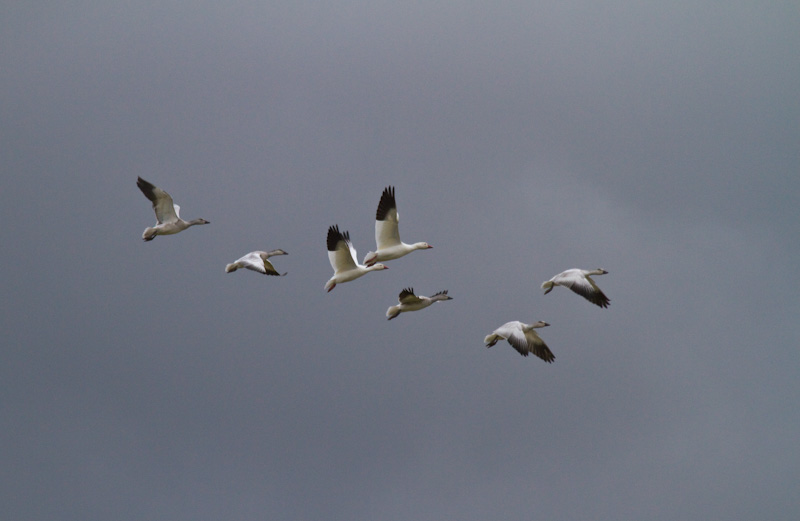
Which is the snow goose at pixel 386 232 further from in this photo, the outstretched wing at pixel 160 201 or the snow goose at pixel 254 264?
the outstretched wing at pixel 160 201

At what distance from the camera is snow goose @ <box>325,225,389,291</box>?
881 inches

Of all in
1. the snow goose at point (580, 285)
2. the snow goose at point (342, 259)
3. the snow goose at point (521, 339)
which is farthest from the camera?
the snow goose at point (342, 259)

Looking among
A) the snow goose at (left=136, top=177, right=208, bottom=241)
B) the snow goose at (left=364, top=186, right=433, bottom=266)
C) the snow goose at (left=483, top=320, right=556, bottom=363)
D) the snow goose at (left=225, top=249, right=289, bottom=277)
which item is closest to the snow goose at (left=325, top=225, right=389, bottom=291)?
the snow goose at (left=364, top=186, right=433, bottom=266)

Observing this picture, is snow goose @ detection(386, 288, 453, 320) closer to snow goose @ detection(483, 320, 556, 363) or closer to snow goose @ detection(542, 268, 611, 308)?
snow goose @ detection(483, 320, 556, 363)

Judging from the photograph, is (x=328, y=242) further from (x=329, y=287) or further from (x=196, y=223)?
(x=196, y=223)

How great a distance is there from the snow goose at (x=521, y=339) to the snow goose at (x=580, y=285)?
3.03 ft

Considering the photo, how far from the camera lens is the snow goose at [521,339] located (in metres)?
21.4

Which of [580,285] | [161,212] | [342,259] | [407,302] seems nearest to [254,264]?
[342,259]

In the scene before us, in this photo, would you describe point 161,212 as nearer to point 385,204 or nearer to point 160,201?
point 160,201

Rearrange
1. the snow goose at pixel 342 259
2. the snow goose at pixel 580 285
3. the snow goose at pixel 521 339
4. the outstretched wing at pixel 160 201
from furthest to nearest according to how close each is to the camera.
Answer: the outstretched wing at pixel 160 201, the snow goose at pixel 342 259, the snow goose at pixel 580 285, the snow goose at pixel 521 339

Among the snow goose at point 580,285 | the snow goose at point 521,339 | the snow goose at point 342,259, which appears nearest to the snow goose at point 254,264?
the snow goose at point 342,259

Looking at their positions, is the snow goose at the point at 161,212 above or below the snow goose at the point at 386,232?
above

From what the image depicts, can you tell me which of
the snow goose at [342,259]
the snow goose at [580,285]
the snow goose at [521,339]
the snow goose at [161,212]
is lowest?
the snow goose at [521,339]

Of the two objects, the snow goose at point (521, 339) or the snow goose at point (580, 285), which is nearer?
the snow goose at point (521, 339)
